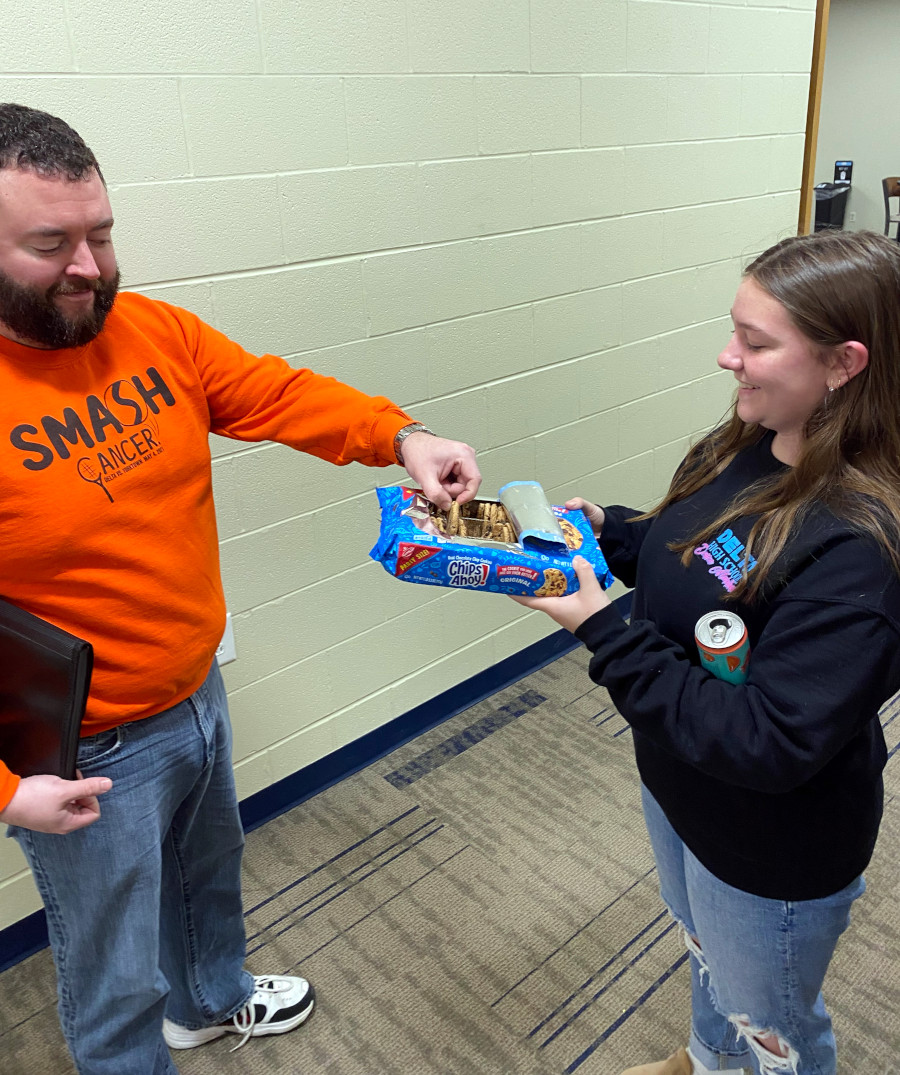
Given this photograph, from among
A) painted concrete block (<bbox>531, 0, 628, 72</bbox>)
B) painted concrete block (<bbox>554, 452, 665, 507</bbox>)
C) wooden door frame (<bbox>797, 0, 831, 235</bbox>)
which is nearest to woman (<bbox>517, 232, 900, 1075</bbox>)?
painted concrete block (<bbox>531, 0, 628, 72</bbox>)

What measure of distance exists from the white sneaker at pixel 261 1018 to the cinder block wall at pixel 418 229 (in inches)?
19.8

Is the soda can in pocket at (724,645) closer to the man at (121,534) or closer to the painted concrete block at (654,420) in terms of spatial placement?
the man at (121,534)

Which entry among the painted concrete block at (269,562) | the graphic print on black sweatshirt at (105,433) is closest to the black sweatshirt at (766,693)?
the graphic print on black sweatshirt at (105,433)

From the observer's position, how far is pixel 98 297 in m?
1.10

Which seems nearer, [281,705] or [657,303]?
[281,705]

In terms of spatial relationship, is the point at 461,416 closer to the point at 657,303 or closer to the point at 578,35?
the point at 657,303

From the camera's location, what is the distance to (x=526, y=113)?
2156 mm

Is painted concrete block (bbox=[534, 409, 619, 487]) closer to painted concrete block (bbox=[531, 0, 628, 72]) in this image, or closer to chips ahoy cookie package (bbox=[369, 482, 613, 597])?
painted concrete block (bbox=[531, 0, 628, 72])

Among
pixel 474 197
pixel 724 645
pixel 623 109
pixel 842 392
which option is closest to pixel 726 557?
pixel 724 645

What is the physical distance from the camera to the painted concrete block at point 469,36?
6.27 ft

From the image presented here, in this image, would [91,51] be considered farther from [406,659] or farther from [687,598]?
[406,659]

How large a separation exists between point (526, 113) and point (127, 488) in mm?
1596

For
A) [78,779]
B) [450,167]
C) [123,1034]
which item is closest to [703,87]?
[450,167]

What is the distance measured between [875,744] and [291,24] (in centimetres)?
173
